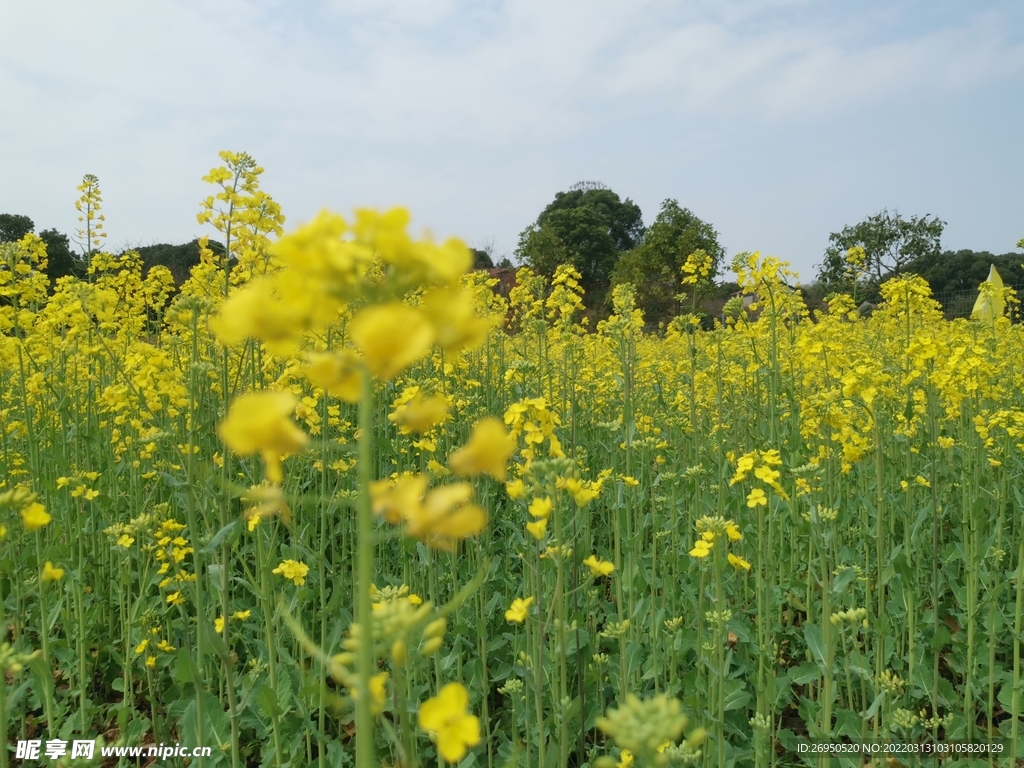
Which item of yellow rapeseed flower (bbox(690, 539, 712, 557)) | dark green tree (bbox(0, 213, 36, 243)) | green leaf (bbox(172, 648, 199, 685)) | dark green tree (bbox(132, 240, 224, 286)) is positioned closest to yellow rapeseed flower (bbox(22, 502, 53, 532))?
green leaf (bbox(172, 648, 199, 685))

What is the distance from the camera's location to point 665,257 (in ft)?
93.7

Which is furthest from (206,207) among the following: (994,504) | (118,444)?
(994,504)

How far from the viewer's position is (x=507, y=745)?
2551mm

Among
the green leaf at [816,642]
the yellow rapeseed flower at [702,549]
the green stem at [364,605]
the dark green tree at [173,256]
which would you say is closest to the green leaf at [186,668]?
the green stem at [364,605]

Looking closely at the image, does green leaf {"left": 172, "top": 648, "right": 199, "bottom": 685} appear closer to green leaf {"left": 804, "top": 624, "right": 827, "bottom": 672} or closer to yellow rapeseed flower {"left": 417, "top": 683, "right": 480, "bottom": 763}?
yellow rapeseed flower {"left": 417, "top": 683, "right": 480, "bottom": 763}

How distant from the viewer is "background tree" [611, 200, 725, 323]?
27016mm

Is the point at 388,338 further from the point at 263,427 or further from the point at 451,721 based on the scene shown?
the point at 451,721

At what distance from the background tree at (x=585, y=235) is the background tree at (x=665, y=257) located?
4906mm

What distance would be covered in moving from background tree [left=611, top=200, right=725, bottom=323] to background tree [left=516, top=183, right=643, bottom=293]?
4.91 metres

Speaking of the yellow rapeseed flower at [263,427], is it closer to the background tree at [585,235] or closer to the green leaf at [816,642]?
the green leaf at [816,642]

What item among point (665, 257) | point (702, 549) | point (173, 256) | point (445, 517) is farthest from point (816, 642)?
point (665, 257)

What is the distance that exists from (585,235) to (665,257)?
17035mm

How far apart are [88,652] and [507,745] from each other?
230 cm

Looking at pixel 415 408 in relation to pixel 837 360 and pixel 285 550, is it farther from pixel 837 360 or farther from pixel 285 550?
pixel 837 360
